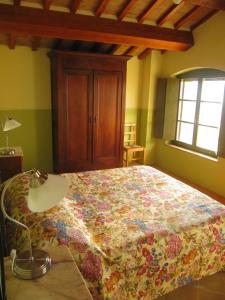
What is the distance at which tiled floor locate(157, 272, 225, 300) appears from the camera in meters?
1.93

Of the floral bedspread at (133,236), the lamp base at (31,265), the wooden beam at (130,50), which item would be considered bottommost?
the floral bedspread at (133,236)

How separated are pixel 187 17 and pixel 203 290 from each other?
3.41m

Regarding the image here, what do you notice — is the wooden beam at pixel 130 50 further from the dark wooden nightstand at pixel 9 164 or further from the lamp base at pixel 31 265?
the lamp base at pixel 31 265

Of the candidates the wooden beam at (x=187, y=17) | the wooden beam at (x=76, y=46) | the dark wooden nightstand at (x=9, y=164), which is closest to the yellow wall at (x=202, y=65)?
the wooden beam at (x=187, y=17)

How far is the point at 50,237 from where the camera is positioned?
1.61 m

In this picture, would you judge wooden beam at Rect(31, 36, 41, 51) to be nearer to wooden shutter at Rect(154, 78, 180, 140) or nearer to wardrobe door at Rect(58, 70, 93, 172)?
wardrobe door at Rect(58, 70, 93, 172)

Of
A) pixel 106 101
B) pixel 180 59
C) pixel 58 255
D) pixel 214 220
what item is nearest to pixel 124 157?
pixel 106 101

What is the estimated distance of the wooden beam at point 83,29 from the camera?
9.77 feet

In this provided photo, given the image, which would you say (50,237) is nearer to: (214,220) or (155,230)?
(155,230)

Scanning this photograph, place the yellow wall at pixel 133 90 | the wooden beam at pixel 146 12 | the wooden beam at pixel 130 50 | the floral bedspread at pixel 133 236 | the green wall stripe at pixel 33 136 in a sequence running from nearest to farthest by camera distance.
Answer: the floral bedspread at pixel 133 236 → the wooden beam at pixel 146 12 → the green wall stripe at pixel 33 136 → the wooden beam at pixel 130 50 → the yellow wall at pixel 133 90

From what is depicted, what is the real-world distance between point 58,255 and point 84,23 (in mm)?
2917

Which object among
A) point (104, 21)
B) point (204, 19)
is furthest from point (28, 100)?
point (204, 19)

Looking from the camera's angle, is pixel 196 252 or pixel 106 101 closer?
pixel 196 252

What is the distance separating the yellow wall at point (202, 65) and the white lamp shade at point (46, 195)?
11.0 feet
